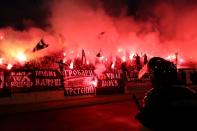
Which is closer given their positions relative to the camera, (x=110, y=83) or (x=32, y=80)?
(x=32, y=80)

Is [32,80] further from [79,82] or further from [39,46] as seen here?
[39,46]

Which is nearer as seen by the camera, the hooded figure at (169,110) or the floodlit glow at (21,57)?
the hooded figure at (169,110)

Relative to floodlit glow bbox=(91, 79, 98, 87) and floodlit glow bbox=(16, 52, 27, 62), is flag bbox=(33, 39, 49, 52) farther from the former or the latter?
floodlit glow bbox=(91, 79, 98, 87)

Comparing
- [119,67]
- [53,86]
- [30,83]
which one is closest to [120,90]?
[119,67]

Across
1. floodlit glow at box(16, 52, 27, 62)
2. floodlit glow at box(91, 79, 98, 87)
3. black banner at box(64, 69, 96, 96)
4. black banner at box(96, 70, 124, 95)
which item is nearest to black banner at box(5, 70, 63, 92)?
black banner at box(64, 69, 96, 96)

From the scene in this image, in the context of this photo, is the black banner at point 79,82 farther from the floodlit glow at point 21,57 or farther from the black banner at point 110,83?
the floodlit glow at point 21,57

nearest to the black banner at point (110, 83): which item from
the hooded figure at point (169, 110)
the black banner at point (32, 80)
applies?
the black banner at point (32, 80)

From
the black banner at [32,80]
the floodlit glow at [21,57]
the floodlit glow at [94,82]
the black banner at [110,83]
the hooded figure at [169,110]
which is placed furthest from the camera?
the black banner at [110,83]

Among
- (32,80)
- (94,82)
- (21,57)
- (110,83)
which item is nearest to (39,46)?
(21,57)

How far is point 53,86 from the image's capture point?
18188 millimetres

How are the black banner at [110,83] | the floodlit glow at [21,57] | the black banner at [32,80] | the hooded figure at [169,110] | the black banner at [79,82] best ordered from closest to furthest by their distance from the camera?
the hooded figure at [169,110] < the black banner at [32,80] < the black banner at [79,82] < the floodlit glow at [21,57] < the black banner at [110,83]

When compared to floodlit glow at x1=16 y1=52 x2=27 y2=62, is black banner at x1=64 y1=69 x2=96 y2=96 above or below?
below

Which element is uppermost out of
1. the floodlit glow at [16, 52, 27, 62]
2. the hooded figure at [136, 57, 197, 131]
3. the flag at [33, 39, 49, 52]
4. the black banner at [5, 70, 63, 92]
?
the flag at [33, 39, 49, 52]

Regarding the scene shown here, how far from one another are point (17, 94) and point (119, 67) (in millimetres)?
8793
